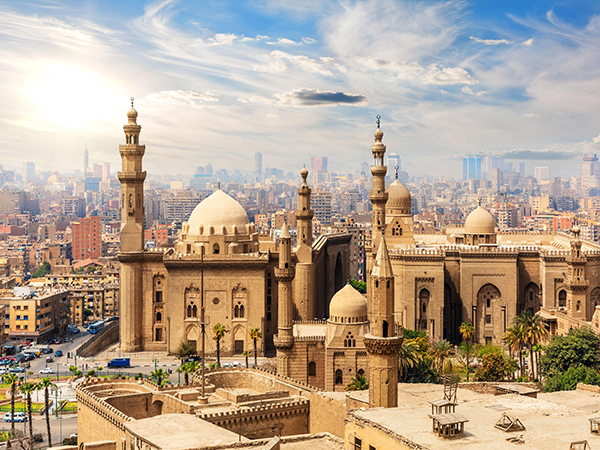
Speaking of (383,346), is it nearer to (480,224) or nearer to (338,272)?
(480,224)

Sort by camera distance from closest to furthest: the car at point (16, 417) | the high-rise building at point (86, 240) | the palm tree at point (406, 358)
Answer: the palm tree at point (406, 358) < the car at point (16, 417) < the high-rise building at point (86, 240)

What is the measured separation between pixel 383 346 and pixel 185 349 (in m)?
29.9

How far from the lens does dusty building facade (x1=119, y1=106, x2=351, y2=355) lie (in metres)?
59.2

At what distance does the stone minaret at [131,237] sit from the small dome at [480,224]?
25.5 m

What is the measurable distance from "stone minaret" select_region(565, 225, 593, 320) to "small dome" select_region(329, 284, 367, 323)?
17146 millimetres

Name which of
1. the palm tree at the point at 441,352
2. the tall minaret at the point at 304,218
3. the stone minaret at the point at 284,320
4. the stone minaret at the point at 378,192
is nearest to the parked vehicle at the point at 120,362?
the tall minaret at the point at 304,218

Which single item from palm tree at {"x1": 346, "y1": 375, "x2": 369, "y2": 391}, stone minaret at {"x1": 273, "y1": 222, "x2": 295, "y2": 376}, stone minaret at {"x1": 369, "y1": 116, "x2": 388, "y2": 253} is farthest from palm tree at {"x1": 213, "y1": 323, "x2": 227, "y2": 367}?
palm tree at {"x1": 346, "y1": 375, "x2": 369, "y2": 391}

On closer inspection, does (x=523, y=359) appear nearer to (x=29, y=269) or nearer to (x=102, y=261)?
(x=102, y=261)

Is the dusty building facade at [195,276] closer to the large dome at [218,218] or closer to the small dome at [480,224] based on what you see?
the large dome at [218,218]

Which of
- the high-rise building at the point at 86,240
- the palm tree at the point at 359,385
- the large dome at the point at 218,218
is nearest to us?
the palm tree at the point at 359,385

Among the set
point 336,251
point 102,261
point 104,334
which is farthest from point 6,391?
point 102,261

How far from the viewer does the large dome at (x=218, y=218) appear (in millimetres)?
60906

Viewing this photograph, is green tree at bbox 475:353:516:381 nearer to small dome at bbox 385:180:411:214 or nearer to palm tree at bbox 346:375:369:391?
palm tree at bbox 346:375:369:391

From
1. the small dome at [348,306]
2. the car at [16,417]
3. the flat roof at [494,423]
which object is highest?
the small dome at [348,306]
